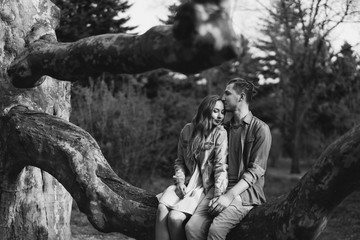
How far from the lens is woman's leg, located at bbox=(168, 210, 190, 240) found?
351 cm

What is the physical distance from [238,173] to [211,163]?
0.23m

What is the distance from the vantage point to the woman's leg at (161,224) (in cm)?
338

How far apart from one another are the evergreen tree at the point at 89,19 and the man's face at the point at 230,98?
569cm

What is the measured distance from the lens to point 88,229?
28.5 ft

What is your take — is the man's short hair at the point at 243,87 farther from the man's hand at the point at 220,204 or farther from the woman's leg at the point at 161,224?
the woman's leg at the point at 161,224

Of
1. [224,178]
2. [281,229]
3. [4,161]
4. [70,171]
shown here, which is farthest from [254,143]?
[4,161]

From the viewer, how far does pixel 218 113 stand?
13.3 ft

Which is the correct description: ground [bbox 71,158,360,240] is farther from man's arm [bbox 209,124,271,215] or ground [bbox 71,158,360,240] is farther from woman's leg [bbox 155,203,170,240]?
woman's leg [bbox 155,203,170,240]

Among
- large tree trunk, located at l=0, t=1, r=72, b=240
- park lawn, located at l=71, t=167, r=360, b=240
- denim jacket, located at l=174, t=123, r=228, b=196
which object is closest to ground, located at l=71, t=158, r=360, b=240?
park lawn, located at l=71, t=167, r=360, b=240

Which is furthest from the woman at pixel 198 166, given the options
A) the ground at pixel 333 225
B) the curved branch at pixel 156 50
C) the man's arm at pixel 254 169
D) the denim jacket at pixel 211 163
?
the ground at pixel 333 225

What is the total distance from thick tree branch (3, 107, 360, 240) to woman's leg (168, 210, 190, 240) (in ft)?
0.47

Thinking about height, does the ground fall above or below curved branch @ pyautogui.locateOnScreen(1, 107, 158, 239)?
below

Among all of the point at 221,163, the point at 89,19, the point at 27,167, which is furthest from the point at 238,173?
the point at 89,19

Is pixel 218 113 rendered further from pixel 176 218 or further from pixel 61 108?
pixel 61 108
